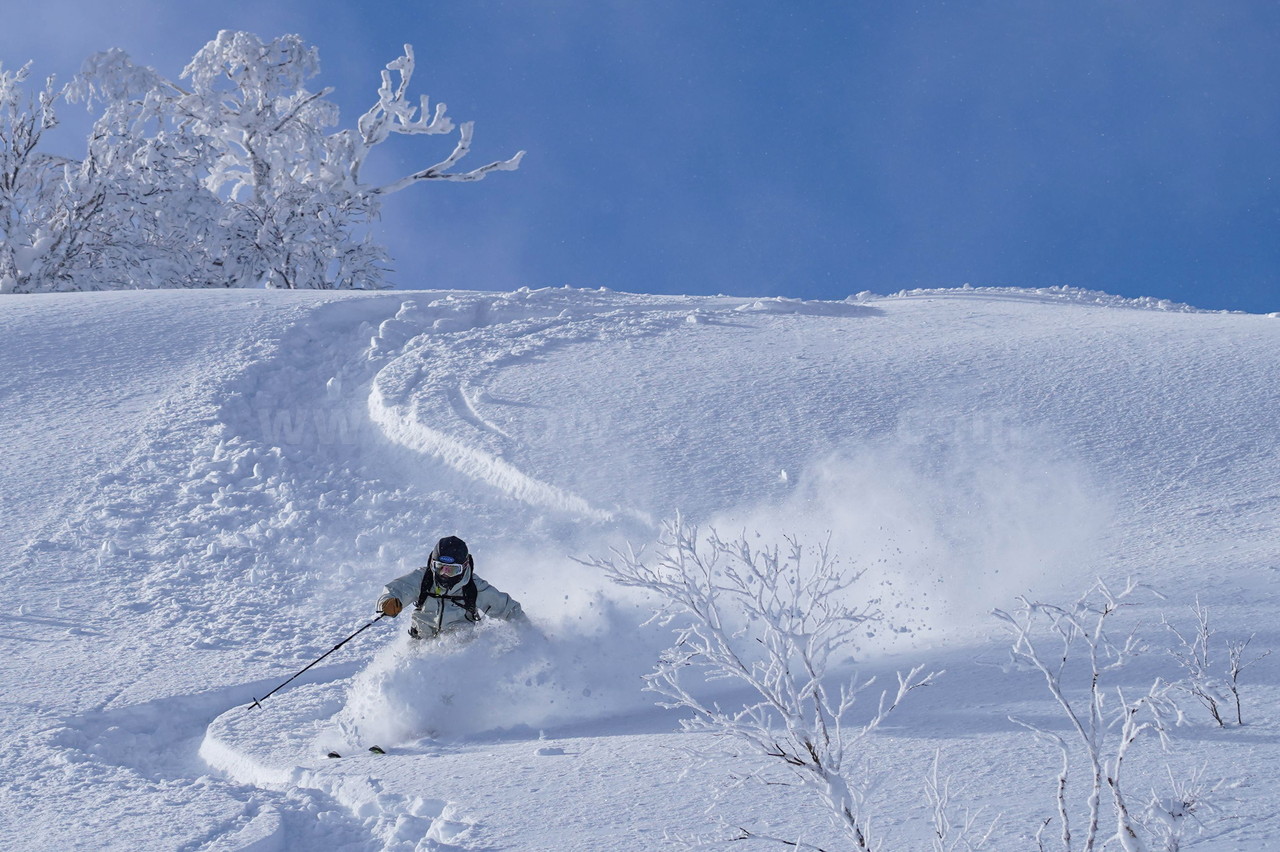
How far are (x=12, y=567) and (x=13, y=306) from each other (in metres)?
8.79

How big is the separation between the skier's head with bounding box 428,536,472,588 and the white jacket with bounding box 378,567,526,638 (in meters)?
0.03

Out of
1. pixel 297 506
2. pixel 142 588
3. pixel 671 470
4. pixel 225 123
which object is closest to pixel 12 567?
pixel 142 588

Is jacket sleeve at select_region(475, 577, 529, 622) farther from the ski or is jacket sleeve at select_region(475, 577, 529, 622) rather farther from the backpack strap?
the ski

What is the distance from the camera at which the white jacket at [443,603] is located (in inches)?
242

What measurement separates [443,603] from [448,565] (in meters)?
0.25

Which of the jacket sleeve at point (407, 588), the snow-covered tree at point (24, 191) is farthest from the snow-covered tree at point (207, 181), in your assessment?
the jacket sleeve at point (407, 588)

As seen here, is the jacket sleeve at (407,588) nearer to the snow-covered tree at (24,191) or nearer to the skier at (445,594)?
the skier at (445,594)

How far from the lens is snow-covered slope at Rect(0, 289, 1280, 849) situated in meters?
4.26

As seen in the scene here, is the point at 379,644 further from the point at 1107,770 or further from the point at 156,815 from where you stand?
the point at 1107,770

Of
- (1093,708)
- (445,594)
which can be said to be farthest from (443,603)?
(1093,708)

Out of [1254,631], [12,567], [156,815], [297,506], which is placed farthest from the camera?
[297,506]

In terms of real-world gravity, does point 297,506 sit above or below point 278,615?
above

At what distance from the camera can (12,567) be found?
8.16m

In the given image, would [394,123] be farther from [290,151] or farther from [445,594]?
[445,594]
